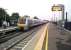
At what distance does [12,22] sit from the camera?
109688 mm

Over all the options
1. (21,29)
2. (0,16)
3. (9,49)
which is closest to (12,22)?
(0,16)

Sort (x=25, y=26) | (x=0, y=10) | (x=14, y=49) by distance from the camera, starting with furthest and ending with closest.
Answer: (x=0, y=10), (x=25, y=26), (x=14, y=49)

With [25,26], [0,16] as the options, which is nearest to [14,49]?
[25,26]

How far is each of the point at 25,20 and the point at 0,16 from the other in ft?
173

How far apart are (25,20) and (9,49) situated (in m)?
32.6

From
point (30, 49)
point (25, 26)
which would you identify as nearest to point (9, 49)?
point (30, 49)

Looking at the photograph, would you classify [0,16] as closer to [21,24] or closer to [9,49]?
[21,24]

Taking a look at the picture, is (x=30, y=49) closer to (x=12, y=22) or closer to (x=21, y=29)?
(x=21, y=29)

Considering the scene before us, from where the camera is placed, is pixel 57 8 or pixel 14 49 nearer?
pixel 14 49

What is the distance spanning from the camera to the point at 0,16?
334 ft

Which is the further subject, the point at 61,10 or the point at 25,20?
the point at 61,10

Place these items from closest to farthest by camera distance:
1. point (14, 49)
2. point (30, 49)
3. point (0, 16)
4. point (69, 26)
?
point (30, 49) < point (14, 49) < point (69, 26) < point (0, 16)

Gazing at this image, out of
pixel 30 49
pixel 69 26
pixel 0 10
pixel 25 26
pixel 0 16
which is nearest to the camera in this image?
pixel 30 49

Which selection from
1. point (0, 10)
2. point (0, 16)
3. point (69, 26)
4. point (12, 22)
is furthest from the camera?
point (0, 10)
